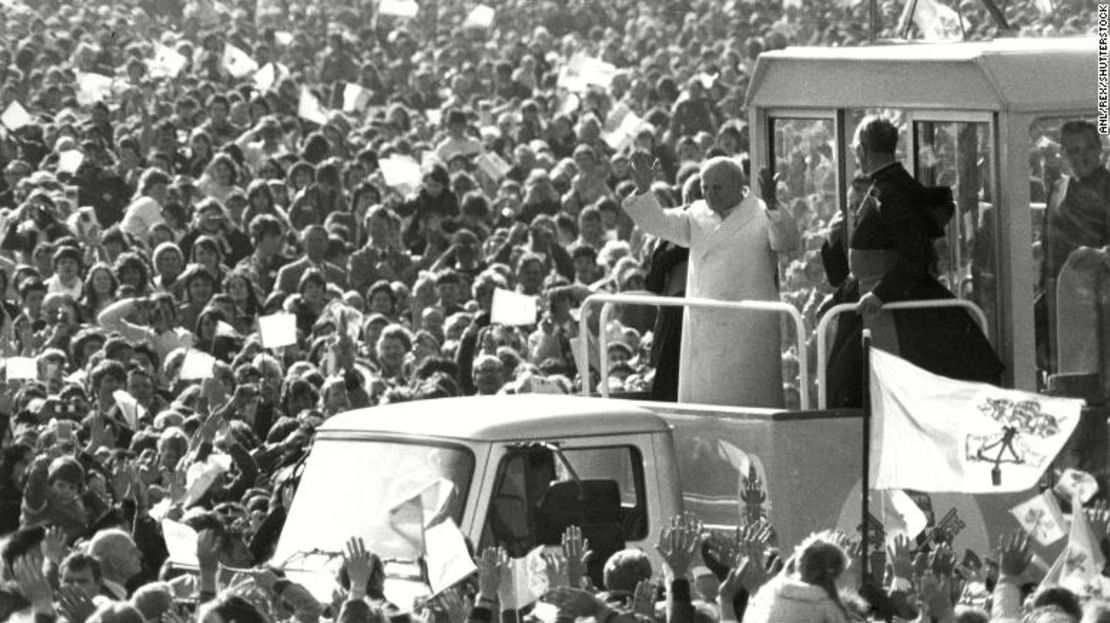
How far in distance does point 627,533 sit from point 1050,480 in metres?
1.73

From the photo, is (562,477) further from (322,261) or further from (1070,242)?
(322,261)

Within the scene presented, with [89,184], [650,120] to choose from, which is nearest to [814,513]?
[89,184]

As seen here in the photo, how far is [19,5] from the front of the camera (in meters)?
40.1

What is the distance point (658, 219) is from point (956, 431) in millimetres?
2325

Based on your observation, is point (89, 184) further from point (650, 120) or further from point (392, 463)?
point (392, 463)

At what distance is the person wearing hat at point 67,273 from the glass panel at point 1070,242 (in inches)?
397

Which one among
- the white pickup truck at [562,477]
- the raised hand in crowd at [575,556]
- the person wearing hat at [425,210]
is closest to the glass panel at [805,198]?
the white pickup truck at [562,477]

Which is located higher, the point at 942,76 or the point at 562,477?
the point at 942,76

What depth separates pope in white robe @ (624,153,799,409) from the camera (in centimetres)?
1340

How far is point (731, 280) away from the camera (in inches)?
529

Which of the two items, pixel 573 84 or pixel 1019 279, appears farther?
pixel 573 84

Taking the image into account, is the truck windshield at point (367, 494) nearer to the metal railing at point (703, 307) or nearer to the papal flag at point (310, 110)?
the metal railing at point (703, 307)

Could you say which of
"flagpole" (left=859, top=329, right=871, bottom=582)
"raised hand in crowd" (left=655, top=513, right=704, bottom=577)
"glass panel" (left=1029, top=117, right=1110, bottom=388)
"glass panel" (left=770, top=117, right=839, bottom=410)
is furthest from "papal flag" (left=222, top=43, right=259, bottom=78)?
"raised hand in crowd" (left=655, top=513, right=704, bottom=577)

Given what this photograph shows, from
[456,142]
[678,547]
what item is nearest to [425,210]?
[456,142]
